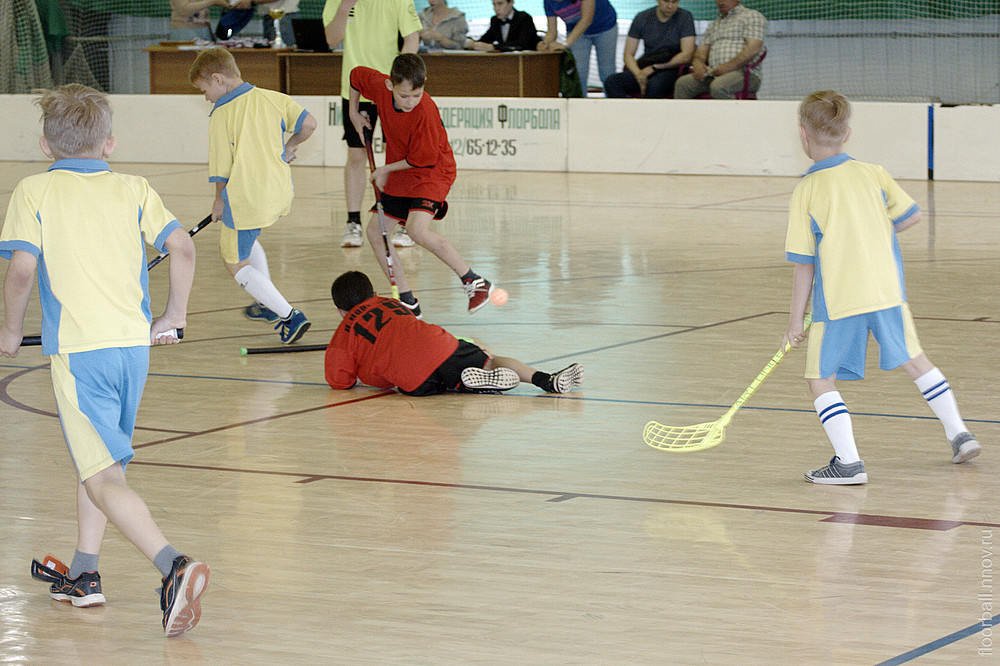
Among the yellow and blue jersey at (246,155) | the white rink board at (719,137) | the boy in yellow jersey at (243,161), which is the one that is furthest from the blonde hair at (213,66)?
the white rink board at (719,137)

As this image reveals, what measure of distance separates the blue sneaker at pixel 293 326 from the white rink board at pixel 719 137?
8.52 m

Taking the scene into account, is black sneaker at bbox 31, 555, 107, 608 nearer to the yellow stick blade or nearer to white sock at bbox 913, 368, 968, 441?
the yellow stick blade

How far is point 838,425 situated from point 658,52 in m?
11.6

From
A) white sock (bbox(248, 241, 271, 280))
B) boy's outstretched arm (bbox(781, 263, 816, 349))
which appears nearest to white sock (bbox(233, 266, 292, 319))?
white sock (bbox(248, 241, 271, 280))

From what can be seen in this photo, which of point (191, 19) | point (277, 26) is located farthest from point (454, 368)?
point (191, 19)

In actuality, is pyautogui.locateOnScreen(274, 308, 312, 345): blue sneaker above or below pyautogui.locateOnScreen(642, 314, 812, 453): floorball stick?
Answer: above

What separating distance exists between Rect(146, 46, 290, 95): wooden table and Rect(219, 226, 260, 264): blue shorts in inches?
388

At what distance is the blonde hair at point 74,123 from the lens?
3.41 meters

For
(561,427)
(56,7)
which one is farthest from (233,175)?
(56,7)

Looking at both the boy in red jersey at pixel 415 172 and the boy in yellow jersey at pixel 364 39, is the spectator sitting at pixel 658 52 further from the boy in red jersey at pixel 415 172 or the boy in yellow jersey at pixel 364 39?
the boy in red jersey at pixel 415 172

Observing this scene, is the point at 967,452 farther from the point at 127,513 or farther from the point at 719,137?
the point at 719,137

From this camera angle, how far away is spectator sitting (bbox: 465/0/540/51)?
52.3ft

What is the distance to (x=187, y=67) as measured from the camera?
1720 cm

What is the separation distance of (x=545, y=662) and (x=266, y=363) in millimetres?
3947
